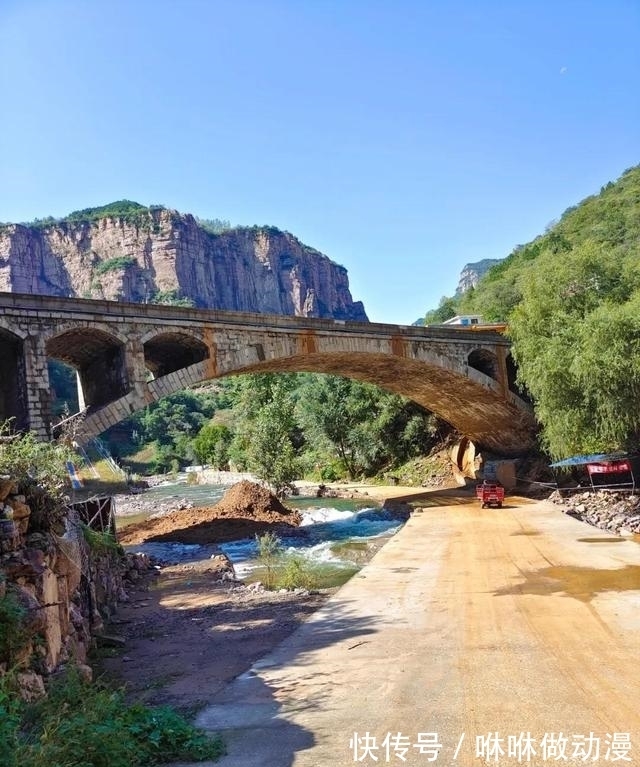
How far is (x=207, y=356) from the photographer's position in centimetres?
2003

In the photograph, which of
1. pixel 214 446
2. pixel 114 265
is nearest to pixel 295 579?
pixel 214 446

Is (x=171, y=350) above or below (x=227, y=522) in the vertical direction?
above

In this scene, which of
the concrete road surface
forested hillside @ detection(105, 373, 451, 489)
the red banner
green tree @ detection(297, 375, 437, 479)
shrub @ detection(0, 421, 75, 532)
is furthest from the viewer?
green tree @ detection(297, 375, 437, 479)

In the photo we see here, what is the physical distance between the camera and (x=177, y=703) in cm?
632

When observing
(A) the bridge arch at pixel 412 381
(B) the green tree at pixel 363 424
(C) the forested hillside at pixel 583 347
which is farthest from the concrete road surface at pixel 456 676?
(B) the green tree at pixel 363 424

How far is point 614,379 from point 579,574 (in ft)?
32.7

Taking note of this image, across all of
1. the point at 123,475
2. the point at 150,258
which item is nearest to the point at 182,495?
the point at 123,475

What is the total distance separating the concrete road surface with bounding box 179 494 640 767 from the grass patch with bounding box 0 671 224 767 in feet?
1.40

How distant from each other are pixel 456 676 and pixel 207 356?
15.6m

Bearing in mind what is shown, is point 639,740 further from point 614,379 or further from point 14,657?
point 614,379

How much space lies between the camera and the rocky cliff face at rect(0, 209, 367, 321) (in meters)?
130

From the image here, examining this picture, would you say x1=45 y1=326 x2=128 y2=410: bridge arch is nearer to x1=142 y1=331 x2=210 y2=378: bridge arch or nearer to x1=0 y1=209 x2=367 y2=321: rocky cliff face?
x1=142 y1=331 x2=210 y2=378: bridge arch

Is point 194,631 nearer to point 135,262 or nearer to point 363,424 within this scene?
point 363,424

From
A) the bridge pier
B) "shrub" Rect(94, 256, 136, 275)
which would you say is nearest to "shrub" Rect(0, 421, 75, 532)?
the bridge pier
